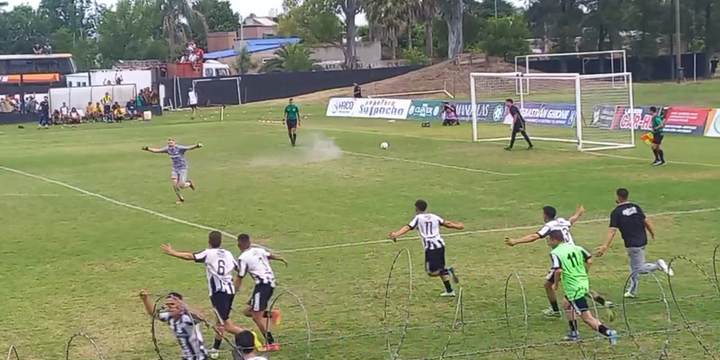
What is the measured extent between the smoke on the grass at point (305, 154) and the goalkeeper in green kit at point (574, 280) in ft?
73.3

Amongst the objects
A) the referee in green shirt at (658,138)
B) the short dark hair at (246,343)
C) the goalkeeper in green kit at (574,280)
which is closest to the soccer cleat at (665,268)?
the goalkeeper in green kit at (574,280)

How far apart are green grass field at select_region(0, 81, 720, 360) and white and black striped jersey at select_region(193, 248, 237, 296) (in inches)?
36.8

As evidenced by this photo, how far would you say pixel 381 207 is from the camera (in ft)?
79.2

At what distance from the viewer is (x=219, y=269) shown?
1230 cm

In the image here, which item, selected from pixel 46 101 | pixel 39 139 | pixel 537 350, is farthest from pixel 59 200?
pixel 46 101

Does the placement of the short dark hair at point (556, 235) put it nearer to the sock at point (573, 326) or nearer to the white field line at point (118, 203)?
the sock at point (573, 326)

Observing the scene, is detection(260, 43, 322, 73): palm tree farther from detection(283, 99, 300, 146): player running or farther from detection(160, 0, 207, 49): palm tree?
detection(283, 99, 300, 146): player running

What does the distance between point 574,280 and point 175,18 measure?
98.6 m

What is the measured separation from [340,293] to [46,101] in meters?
51.3

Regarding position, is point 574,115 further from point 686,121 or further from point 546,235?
point 546,235

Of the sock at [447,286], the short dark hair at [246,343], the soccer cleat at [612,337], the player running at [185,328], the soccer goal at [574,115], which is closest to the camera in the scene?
the short dark hair at [246,343]

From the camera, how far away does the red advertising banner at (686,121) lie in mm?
41062

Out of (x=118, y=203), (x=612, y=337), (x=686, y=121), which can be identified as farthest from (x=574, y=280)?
(x=686, y=121)

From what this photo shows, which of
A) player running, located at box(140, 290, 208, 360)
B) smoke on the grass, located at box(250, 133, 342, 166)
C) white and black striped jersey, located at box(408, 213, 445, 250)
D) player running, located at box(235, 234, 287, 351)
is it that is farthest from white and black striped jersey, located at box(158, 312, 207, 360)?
smoke on the grass, located at box(250, 133, 342, 166)
